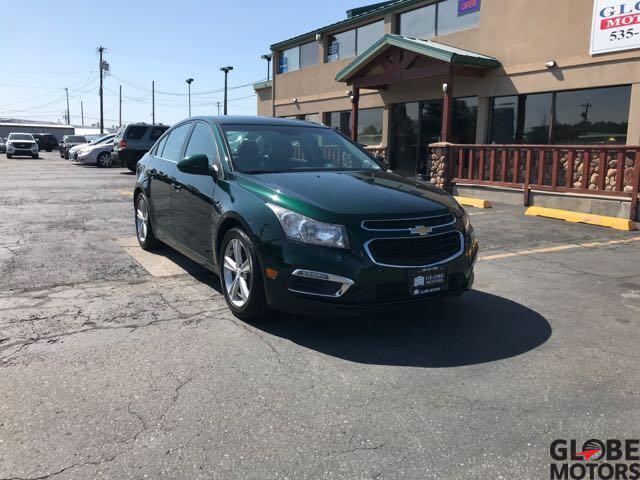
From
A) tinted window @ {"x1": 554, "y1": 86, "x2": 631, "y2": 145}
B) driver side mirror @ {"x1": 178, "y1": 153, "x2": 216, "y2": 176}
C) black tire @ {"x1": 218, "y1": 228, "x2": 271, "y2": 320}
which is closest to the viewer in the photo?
black tire @ {"x1": 218, "y1": 228, "x2": 271, "y2": 320}

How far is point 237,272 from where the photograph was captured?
14.9ft

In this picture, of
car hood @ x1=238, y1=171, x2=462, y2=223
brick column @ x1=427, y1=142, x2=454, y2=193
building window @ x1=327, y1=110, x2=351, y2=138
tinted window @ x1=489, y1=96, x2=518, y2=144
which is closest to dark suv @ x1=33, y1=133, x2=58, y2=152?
building window @ x1=327, y1=110, x2=351, y2=138

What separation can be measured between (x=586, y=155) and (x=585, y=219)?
5.05 feet

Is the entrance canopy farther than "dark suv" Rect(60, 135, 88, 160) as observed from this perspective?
No

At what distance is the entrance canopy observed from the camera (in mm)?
14062

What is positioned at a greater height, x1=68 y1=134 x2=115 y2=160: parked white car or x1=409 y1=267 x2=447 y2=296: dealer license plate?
x1=68 y1=134 x2=115 y2=160: parked white car

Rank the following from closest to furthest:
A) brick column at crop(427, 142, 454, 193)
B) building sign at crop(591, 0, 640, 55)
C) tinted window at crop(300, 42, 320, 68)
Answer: building sign at crop(591, 0, 640, 55) < brick column at crop(427, 142, 454, 193) < tinted window at crop(300, 42, 320, 68)

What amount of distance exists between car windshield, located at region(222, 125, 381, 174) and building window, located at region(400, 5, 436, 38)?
1245cm

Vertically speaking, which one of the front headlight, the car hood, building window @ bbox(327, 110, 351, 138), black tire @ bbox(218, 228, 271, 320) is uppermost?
building window @ bbox(327, 110, 351, 138)

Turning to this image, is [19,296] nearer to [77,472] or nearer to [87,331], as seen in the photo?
[87,331]

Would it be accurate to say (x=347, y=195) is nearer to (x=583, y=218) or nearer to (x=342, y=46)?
(x=583, y=218)

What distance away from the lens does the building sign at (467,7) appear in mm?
15156

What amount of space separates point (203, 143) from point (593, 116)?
10.4 m

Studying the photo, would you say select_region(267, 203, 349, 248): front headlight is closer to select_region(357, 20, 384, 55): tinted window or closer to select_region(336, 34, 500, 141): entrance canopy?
select_region(336, 34, 500, 141): entrance canopy
